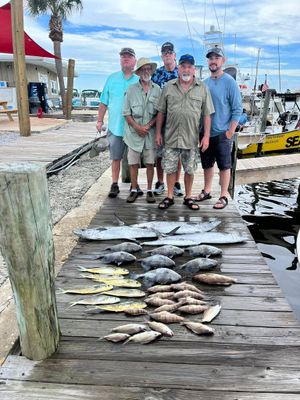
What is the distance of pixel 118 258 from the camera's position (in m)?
3.37

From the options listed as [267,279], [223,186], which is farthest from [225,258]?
[223,186]

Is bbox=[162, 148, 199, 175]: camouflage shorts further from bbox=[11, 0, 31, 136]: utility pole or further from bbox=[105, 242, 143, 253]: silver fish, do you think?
bbox=[11, 0, 31, 136]: utility pole

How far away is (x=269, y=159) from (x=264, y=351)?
695 centimetres

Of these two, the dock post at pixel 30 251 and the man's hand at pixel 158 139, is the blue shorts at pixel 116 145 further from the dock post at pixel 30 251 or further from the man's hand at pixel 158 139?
the dock post at pixel 30 251

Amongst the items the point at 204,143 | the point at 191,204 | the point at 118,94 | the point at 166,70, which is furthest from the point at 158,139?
the point at 166,70

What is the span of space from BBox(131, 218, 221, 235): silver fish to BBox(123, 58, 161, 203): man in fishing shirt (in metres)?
1.00

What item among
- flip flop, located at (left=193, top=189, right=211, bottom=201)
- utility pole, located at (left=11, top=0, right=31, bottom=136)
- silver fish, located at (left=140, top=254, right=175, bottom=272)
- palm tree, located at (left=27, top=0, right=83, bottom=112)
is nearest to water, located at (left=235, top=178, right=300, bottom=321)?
flip flop, located at (left=193, top=189, right=211, bottom=201)

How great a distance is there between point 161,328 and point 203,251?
125 cm

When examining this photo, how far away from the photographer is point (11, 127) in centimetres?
1325

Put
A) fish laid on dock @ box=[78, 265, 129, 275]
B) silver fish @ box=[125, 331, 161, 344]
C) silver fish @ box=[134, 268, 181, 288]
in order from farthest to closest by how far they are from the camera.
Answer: fish laid on dock @ box=[78, 265, 129, 275] → silver fish @ box=[134, 268, 181, 288] → silver fish @ box=[125, 331, 161, 344]

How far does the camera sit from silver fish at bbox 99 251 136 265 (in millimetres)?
3361

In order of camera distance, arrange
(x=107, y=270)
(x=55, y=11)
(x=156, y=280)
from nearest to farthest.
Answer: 1. (x=156, y=280)
2. (x=107, y=270)
3. (x=55, y=11)

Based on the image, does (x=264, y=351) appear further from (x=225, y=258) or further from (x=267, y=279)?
(x=225, y=258)

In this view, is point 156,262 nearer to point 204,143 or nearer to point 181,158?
point 181,158
